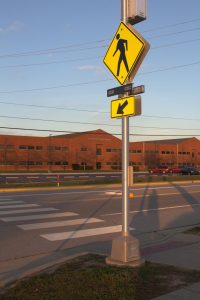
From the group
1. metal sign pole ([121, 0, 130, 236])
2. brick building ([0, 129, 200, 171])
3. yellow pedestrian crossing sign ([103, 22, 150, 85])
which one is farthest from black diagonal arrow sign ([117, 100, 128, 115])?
brick building ([0, 129, 200, 171])

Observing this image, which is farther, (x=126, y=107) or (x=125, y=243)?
(x=126, y=107)

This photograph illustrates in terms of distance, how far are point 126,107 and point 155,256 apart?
8.96ft

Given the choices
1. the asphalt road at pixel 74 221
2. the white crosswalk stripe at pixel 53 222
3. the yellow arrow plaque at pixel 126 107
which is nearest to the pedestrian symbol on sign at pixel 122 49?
the yellow arrow plaque at pixel 126 107

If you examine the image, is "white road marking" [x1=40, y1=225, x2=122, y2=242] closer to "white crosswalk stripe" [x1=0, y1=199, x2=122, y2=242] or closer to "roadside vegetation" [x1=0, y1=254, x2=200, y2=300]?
"white crosswalk stripe" [x1=0, y1=199, x2=122, y2=242]

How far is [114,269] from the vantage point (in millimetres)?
6402

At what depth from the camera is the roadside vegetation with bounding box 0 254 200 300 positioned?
523 centimetres

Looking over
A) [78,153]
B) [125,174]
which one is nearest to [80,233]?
[125,174]

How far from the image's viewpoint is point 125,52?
23.6 ft

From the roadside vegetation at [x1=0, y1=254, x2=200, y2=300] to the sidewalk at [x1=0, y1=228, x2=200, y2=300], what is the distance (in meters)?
0.29

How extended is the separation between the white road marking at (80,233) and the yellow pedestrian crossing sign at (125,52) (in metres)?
4.62

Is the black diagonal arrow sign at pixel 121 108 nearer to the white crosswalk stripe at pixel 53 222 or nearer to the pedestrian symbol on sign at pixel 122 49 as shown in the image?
the pedestrian symbol on sign at pixel 122 49

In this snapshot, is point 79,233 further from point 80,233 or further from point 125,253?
point 125,253

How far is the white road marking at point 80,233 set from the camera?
10.5 metres

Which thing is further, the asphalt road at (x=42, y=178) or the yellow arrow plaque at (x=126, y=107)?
the asphalt road at (x=42, y=178)
